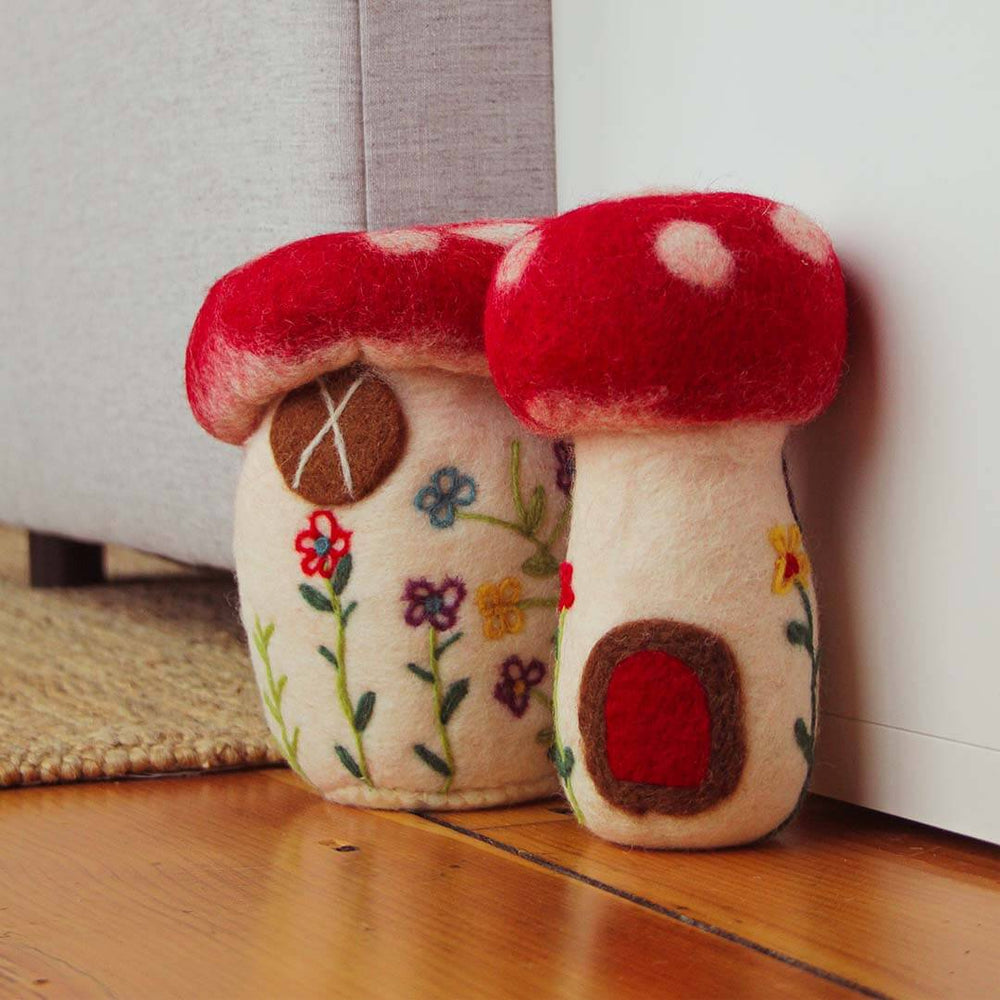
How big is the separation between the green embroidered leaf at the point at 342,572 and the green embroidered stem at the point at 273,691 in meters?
0.04

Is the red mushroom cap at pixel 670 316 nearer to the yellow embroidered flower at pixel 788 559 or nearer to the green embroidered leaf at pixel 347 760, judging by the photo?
the yellow embroidered flower at pixel 788 559

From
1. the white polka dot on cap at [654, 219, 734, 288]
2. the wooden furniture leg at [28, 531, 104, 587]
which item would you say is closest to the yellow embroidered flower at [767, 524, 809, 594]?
the white polka dot on cap at [654, 219, 734, 288]

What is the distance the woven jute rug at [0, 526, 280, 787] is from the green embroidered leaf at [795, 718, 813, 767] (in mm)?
321

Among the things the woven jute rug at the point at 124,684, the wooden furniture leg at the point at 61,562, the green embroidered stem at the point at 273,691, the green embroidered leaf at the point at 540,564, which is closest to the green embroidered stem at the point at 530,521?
the green embroidered leaf at the point at 540,564

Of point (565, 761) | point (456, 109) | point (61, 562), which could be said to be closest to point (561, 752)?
point (565, 761)

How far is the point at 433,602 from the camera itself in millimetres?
652

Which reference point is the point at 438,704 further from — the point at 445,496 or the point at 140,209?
the point at 140,209

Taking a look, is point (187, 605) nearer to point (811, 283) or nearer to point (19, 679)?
point (19, 679)

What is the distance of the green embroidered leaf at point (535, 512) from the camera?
66 centimetres

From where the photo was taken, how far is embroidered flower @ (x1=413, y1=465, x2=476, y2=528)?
647 millimetres

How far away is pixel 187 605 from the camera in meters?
1.42

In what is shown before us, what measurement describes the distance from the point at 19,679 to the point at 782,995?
0.71 meters

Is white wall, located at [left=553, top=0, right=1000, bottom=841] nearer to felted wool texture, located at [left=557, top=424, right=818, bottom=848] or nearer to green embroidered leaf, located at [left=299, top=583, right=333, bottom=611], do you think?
felted wool texture, located at [left=557, top=424, right=818, bottom=848]

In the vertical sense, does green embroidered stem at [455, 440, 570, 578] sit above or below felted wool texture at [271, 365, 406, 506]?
below
